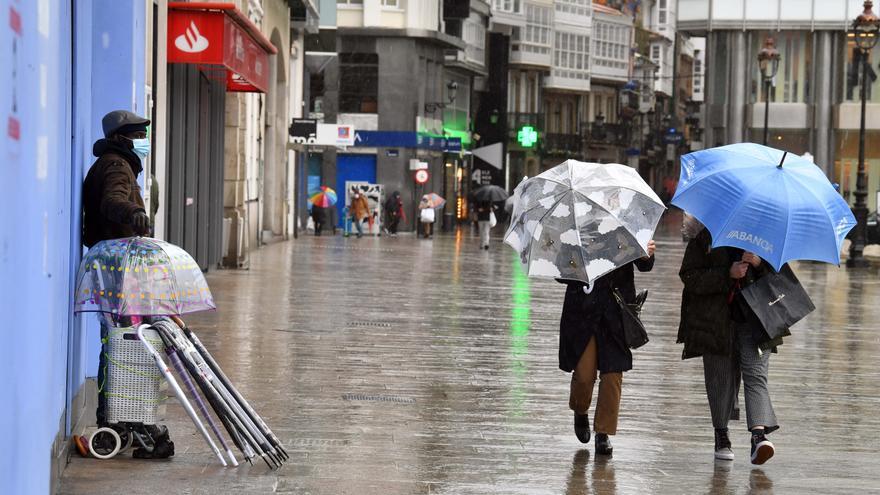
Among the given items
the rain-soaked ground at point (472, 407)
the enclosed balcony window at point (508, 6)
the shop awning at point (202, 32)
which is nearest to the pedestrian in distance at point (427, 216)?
the rain-soaked ground at point (472, 407)

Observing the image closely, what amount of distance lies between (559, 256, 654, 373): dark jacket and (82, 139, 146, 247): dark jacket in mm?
2476

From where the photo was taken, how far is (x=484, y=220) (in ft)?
136

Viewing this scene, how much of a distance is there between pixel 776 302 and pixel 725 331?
0.33 metres

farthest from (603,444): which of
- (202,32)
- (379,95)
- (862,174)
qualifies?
(379,95)

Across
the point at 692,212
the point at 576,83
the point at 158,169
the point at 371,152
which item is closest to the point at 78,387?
the point at 692,212

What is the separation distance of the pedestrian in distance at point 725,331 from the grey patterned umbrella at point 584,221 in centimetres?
31

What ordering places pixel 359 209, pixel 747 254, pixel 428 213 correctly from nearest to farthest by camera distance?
pixel 747 254 → pixel 359 209 → pixel 428 213

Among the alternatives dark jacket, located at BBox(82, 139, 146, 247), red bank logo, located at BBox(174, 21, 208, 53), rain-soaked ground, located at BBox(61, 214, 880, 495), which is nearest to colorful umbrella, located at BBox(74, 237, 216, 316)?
dark jacket, located at BBox(82, 139, 146, 247)

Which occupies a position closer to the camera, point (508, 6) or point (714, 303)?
point (714, 303)

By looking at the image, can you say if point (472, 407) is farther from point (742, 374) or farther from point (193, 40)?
point (193, 40)

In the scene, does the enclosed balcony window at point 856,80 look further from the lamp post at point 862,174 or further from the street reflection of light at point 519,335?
the street reflection of light at point 519,335

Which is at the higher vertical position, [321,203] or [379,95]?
[379,95]

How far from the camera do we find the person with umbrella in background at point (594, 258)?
9172 millimetres

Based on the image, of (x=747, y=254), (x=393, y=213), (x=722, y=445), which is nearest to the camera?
(x=747, y=254)
